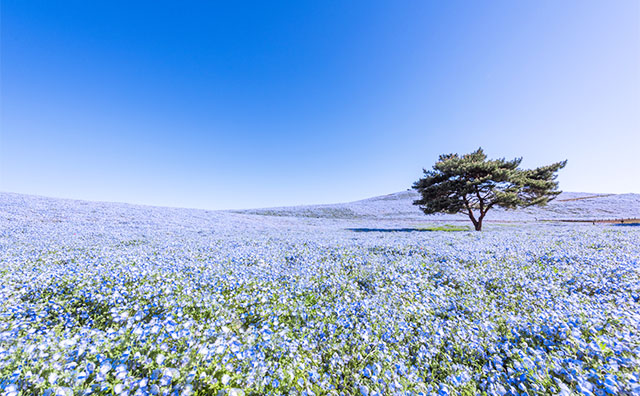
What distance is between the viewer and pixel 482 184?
24125 mm

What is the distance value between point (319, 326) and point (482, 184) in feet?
86.9

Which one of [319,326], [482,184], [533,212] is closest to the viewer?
[319,326]

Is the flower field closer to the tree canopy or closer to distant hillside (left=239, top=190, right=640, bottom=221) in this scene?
the tree canopy

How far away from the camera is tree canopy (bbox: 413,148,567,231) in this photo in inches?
921

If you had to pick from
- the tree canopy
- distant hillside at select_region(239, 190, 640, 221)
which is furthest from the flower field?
distant hillside at select_region(239, 190, 640, 221)

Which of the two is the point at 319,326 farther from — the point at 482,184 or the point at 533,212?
the point at 533,212

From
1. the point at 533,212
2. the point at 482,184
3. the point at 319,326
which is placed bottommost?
the point at 319,326

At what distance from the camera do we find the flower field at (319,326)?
8.82 feet

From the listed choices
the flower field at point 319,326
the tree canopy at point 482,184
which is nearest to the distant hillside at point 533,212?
the tree canopy at point 482,184

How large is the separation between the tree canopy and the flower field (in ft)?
55.8

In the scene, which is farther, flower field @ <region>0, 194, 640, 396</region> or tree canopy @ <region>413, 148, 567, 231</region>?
tree canopy @ <region>413, 148, 567, 231</region>

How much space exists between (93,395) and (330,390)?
2513 millimetres

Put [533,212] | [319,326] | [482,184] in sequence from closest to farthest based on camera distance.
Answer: [319,326], [482,184], [533,212]

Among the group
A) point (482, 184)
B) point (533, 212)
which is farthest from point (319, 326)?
point (533, 212)
